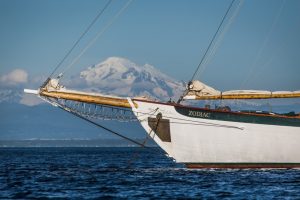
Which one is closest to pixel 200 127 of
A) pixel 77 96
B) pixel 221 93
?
pixel 221 93

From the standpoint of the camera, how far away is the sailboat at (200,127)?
4425 cm

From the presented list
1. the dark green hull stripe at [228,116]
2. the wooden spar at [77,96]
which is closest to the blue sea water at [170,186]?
the dark green hull stripe at [228,116]

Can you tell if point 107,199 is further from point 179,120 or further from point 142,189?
point 179,120

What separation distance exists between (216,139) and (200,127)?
4.19 ft

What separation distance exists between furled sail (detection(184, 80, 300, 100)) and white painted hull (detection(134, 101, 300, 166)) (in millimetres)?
2825

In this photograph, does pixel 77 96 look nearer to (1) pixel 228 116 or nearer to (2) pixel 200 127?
(2) pixel 200 127

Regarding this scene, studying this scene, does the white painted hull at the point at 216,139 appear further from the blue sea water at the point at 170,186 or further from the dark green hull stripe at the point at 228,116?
the blue sea water at the point at 170,186

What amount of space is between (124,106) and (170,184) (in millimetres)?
7507

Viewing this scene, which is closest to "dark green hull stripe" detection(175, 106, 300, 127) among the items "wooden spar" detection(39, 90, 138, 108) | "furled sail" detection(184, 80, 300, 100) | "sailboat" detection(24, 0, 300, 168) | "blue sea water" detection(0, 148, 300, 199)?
"sailboat" detection(24, 0, 300, 168)

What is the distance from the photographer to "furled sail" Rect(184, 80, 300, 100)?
157 ft

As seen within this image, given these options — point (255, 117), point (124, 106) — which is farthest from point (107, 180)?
point (255, 117)

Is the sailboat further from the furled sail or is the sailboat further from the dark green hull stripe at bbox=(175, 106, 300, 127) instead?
the furled sail

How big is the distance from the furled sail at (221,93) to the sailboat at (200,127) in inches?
50.3

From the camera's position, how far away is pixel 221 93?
48.1 m
